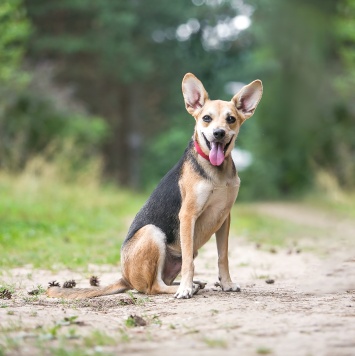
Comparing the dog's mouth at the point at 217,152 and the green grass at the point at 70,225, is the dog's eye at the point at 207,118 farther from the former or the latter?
the green grass at the point at 70,225

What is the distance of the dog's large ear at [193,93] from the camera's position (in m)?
7.79

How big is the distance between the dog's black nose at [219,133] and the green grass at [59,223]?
4.07m

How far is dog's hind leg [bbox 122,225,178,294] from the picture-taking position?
743 cm

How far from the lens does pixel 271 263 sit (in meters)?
10.9

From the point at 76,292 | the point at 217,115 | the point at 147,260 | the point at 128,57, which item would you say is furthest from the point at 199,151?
the point at 128,57

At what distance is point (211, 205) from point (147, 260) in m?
0.87

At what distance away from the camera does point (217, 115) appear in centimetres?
743

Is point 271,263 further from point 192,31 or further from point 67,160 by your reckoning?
point 192,31

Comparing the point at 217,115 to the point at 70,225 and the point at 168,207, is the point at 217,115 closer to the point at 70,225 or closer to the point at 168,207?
the point at 168,207

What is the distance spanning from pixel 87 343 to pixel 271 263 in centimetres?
619

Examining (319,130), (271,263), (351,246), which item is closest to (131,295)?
(271,263)

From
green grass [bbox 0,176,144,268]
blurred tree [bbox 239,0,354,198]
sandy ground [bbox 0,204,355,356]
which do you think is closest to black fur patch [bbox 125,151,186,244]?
sandy ground [bbox 0,204,355,356]

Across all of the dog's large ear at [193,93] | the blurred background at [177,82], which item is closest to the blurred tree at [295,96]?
the blurred background at [177,82]

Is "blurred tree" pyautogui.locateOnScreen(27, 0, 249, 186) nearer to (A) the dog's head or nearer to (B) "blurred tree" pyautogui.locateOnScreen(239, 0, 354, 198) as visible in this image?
(B) "blurred tree" pyautogui.locateOnScreen(239, 0, 354, 198)
